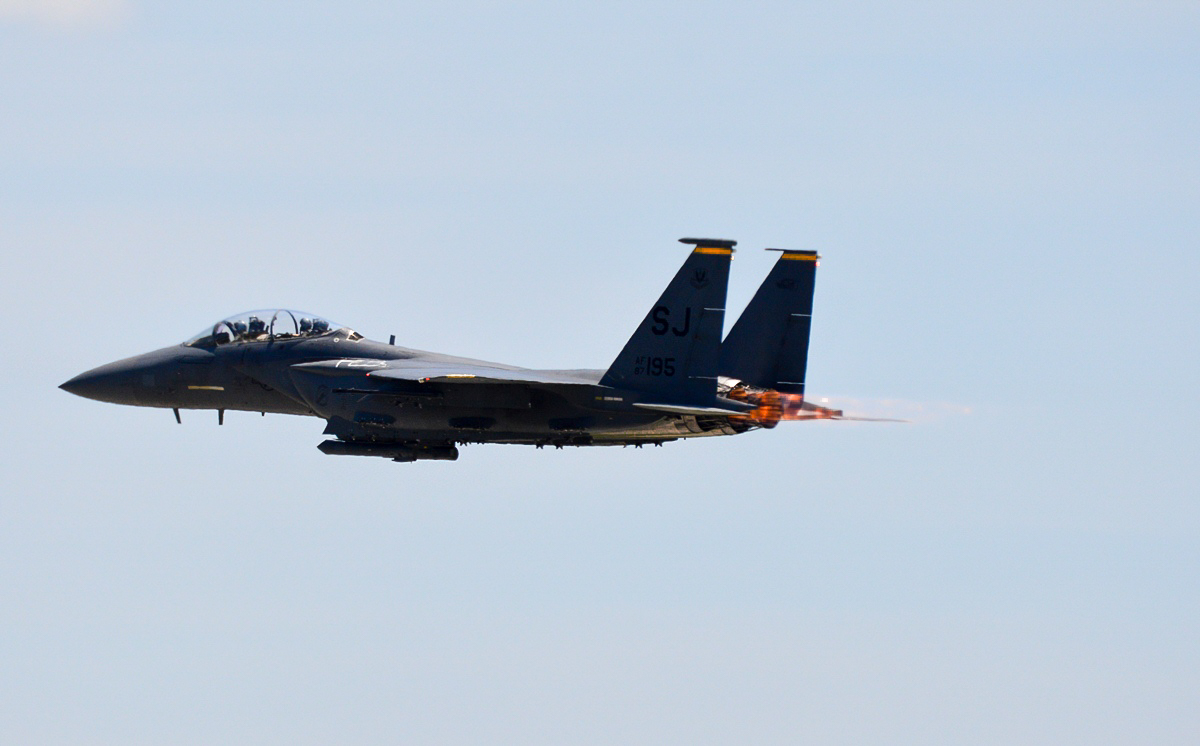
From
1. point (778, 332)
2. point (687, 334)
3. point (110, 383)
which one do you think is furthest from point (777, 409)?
point (110, 383)

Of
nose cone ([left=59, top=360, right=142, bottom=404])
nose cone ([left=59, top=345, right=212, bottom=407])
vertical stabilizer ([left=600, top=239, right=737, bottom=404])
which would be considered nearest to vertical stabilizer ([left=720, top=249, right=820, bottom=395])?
vertical stabilizer ([left=600, top=239, right=737, bottom=404])

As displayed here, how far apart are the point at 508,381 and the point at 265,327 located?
648 cm

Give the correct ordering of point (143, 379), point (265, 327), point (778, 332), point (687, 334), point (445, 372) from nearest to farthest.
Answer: point (687, 334) < point (445, 372) < point (778, 332) < point (265, 327) < point (143, 379)

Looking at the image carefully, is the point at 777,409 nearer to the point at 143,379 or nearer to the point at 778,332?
the point at 778,332

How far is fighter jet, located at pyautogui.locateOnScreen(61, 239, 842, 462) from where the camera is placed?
30.0 m

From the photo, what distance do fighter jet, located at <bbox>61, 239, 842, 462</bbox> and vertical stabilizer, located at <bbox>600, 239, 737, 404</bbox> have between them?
0.02 meters

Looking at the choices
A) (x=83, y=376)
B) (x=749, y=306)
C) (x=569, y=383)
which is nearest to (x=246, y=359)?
(x=83, y=376)

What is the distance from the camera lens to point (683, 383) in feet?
98.6

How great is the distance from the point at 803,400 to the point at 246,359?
34.1ft

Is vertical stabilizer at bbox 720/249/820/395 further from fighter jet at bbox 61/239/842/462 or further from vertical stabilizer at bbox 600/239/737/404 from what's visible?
vertical stabilizer at bbox 600/239/737/404

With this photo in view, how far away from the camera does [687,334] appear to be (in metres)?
30.0

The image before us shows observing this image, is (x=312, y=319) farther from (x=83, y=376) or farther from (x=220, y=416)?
(x=83, y=376)

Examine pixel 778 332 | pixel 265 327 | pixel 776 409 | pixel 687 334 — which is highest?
pixel 778 332

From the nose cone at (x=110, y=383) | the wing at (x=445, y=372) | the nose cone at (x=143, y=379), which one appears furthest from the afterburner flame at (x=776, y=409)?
the nose cone at (x=110, y=383)
